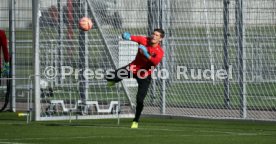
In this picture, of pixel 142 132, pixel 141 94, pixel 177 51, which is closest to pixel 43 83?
pixel 177 51

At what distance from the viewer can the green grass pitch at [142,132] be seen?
14.2m

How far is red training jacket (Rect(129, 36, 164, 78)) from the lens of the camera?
1764 cm

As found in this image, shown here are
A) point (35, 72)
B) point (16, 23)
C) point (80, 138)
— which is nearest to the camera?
point (80, 138)

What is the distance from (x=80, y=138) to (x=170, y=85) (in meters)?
7.38

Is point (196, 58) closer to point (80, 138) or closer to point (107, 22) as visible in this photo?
point (107, 22)

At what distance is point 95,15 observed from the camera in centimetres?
2178

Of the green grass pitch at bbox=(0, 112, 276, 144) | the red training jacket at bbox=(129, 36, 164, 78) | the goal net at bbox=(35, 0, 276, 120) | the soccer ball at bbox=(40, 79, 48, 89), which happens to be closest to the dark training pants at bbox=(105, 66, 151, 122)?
the red training jacket at bbox=(129, 36, 164, 78)

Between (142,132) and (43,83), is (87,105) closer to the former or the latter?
(43,83)

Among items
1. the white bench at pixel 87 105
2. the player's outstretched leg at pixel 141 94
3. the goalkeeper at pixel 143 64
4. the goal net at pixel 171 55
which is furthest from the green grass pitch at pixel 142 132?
the goal net at pixel 171 55

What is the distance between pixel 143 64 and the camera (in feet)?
59.0

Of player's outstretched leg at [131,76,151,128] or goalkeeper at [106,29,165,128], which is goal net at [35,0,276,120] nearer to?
goalkeeper at [106,29,165,128]

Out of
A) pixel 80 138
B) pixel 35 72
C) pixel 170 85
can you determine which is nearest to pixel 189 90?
pixel 170 85

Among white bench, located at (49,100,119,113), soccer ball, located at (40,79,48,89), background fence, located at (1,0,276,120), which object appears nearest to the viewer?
background fence, located at (1,0,276,120)

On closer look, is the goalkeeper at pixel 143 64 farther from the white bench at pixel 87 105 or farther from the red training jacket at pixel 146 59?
the white bench at pixel 87 105
